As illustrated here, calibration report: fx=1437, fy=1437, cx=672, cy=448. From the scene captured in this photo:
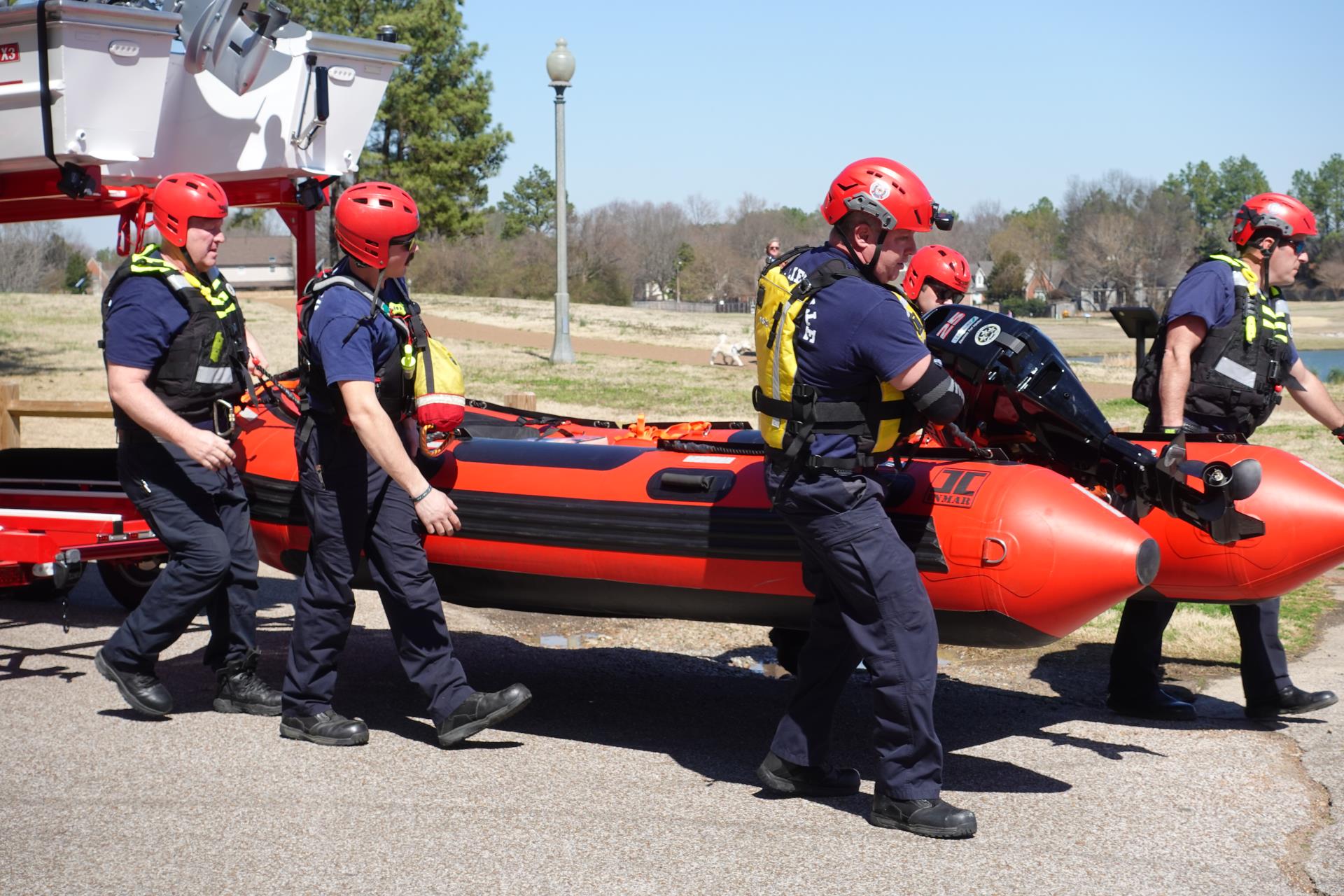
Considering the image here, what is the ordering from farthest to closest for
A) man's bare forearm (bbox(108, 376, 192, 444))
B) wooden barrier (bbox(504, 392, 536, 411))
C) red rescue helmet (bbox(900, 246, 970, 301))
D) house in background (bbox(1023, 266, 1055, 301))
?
house in background (bbox(1023, 266, 1055, 301))
wooden barrier (bbox(504, 392, 536, 411))
red rescue helmet (bbox(900, 246, 970, 301))
man's bare forearm (bbox(108, 376, 192, 444))

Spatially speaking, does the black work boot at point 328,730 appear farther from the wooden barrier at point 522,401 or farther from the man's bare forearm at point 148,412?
the wooden barrier at point 522,401

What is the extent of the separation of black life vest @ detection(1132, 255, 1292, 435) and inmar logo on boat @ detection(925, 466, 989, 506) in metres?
1.26

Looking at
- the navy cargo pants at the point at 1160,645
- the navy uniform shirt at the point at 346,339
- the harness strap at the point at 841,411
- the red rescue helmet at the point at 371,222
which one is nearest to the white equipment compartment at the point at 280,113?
the red rescue helmet at the point at 371,222

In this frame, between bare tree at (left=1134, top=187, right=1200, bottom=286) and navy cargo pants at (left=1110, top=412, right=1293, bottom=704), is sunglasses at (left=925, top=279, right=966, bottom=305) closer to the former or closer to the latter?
navy cargo pants at (left=1110, top=412, right=1293, bottom=704)

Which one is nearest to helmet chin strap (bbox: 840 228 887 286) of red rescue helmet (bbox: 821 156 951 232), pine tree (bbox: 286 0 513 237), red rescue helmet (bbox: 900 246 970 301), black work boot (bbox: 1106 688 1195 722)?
red rescue helmet (bbox: 821 156 951 232)

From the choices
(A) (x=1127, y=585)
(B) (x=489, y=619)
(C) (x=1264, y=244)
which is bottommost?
(B) (x=489, y=619)

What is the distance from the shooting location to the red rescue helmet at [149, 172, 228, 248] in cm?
541

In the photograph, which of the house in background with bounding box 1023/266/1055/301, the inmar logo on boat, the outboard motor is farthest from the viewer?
the house in background with bounding box 1023/266/1055/301

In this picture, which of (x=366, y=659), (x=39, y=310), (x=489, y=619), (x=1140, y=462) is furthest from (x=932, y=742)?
(x=39, y=310)

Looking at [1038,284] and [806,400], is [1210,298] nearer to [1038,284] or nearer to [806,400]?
[806,400]

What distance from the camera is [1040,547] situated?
14.9 feet

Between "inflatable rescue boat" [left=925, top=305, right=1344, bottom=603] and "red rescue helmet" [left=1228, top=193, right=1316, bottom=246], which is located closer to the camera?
"inflatable rescue boat" [left=925, top=305, right=1344, bottom=603]

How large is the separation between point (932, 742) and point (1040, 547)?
0.73 metres

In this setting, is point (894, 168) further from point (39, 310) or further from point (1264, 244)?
point (39, 310)
